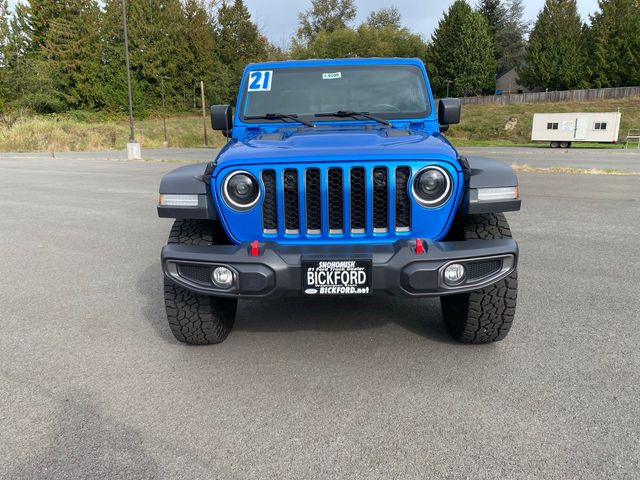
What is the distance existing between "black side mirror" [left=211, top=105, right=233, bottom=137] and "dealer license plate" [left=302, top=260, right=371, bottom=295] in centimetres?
198

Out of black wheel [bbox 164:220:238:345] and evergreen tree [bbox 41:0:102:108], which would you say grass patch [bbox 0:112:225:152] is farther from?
black wheel [bbox 164:220:238:345]

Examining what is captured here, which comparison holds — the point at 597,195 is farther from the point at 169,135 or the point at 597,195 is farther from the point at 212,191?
the point at 169,135

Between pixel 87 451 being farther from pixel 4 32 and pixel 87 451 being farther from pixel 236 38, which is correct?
pixel 236 38

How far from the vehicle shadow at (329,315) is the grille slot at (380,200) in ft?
3.34

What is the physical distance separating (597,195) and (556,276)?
650cm

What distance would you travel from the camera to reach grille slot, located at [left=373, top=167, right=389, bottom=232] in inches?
112

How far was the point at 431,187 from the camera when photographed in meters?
2.88

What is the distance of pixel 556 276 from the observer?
4.85 meters

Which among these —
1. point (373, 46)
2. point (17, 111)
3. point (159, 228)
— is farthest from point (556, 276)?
point (373, 46)

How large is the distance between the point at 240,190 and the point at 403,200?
929 millimetres

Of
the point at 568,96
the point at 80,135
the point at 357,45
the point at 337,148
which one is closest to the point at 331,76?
the point at 337,148

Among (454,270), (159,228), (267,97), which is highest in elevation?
(267,97)

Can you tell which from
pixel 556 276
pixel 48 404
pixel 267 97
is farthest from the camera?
pixel 556 276

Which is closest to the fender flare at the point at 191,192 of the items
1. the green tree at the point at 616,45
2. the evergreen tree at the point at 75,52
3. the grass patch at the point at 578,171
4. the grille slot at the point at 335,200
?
the grille slot at the point at 335,200
